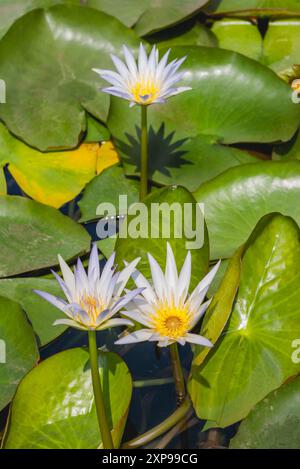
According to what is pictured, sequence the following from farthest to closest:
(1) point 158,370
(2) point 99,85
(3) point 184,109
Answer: (2) point 99,85
(3) point 184,109
(1) point 158,370

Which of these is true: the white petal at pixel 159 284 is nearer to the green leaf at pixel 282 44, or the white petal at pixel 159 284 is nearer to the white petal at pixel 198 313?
the white petal at pixel 198 313

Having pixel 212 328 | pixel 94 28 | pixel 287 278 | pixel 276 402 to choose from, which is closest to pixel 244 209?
pixel 287 278

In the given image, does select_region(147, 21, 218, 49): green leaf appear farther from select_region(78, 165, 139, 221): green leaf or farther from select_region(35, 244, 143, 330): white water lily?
select_region(35, 244, 143, 330): white water lily

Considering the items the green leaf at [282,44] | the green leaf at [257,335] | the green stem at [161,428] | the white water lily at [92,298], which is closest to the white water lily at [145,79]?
the green leaf at [257,335]

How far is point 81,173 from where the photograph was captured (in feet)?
7.93

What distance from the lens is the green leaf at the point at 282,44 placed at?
2.70 m

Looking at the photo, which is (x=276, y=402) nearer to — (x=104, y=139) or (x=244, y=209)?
(x=244, y=209)

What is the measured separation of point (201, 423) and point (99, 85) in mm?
1336

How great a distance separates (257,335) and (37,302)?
0.68m

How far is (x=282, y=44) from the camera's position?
8.96 ft

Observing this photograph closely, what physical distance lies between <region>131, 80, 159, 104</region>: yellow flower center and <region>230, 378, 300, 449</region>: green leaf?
36.3 inches

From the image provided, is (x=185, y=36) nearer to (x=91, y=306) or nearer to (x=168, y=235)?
(x=168, y=235)

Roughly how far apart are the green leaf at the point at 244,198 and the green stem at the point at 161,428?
1.56 ft

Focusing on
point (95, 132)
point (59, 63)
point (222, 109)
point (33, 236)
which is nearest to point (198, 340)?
point (33, 236)
